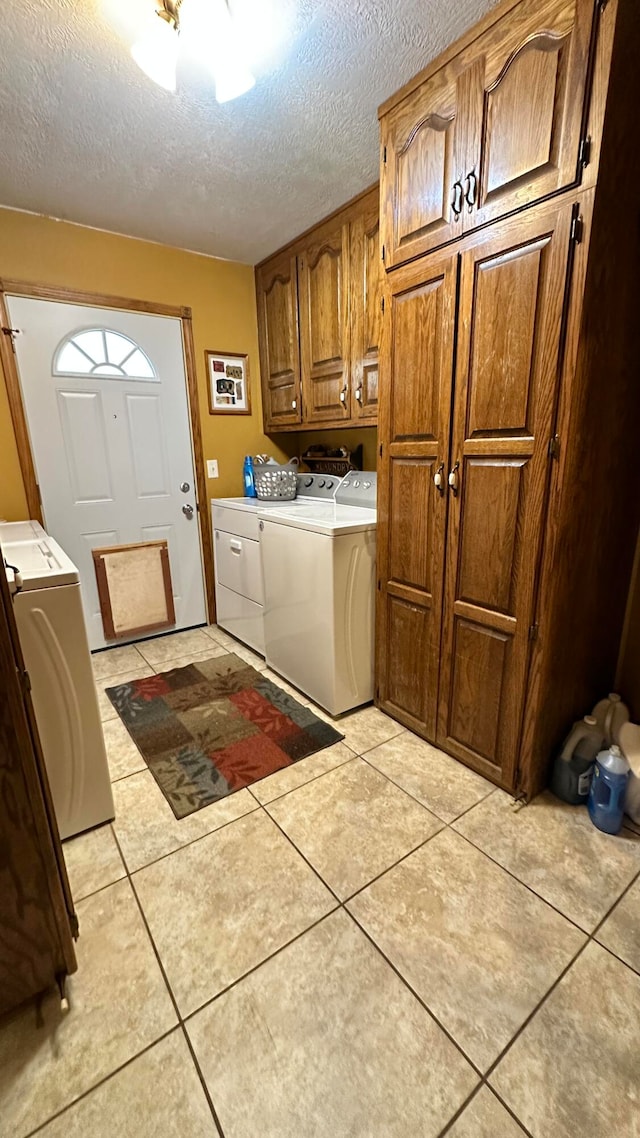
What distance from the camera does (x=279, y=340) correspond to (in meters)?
2.87

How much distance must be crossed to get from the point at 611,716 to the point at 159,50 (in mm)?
2445

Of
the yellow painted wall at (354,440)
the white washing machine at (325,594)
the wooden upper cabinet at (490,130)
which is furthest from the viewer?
the yellow painted wall at (354,440)

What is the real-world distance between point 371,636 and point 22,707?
1447 millimetres

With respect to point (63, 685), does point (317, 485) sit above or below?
A: above

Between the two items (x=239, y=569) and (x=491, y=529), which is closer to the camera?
(x=491, y=529)

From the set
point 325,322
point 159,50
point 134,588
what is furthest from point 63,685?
point 325,322

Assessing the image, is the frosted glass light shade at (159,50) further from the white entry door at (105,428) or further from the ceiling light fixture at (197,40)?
the white entry door at (105,428)

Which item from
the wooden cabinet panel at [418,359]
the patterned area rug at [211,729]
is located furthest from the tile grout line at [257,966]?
the wooden cabinet panel at [418,359]

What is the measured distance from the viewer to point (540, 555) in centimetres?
137

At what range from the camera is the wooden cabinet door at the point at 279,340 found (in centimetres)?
271

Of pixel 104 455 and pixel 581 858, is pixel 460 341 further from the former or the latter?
pixel 104 455

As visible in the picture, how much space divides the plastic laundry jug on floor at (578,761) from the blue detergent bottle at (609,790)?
2.0 inches

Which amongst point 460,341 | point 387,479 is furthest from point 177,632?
point 460,341

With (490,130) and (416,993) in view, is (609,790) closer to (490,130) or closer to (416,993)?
(416,993)
